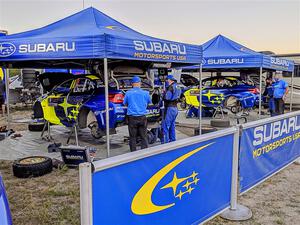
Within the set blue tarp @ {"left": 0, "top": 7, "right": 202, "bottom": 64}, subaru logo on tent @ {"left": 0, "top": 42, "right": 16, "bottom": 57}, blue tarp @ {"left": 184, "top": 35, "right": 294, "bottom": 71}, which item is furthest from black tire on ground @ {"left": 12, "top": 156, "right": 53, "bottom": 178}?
blue tarp @ {"left": 184, "top": 35, "right": 294, "bottom": 71}

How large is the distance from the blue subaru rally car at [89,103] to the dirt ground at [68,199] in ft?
5.55

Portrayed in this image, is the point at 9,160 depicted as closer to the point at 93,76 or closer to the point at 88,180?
the point at 93,76

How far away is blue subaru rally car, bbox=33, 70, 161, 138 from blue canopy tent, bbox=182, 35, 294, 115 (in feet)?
13.0

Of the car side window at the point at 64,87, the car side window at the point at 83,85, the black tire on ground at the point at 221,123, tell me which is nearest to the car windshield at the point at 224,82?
the black tire on ground at the point at 221,123

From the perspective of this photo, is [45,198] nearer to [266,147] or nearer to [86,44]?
[86,44]

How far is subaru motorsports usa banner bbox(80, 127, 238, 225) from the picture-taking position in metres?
2.20

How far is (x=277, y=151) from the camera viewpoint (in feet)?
17.0

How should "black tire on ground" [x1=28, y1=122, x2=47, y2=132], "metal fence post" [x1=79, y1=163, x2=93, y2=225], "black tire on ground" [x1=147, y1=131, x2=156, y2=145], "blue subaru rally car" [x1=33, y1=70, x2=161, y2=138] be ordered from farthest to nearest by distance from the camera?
"black tire on ground" [x1=28, y1=122, x2=47, y2=132] → "black tire on ground" [x1=147, y1=131, x2=156, y2=145] → "blue subaru rally car" [x1=33, y1=70, x2=161, y2=138] → "metal fence post" [x1=79, y1=163, x2=93, y2=225]

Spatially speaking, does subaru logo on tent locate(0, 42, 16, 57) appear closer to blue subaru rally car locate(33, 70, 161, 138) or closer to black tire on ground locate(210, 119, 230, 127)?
blue subaru rally car locate(33, 70, 161, 138)

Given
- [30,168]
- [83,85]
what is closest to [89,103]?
[83,85]

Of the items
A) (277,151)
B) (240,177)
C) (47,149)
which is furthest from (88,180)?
(47,149)

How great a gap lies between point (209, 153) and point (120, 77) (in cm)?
481

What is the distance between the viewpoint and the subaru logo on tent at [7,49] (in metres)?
6.03

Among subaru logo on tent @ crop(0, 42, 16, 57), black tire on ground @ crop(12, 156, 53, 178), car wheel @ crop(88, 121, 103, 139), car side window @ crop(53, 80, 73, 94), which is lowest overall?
black tire on ground @ crop(12, 156, 53, 178)
